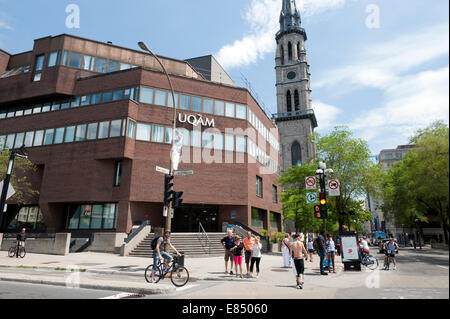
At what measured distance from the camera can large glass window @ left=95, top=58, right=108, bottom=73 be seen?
3194 centimetres

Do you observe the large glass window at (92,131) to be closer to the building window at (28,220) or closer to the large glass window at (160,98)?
the large glass window at (160,98)

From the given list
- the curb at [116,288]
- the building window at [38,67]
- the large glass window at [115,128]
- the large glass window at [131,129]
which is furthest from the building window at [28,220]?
the curb at [116,288]

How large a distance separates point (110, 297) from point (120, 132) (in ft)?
67.3

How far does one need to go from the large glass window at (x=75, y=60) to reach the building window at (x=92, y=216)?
49.2 ft

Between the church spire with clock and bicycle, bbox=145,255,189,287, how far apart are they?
6569cm

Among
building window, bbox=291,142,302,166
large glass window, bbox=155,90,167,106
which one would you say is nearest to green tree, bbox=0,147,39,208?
large glass window, bbox=155,90,167,106

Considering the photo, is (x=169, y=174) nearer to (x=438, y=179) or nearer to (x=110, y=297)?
(x=110, y=297)

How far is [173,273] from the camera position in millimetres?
9930

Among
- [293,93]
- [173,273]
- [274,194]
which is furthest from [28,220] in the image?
[293,93]

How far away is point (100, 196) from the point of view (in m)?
25.9

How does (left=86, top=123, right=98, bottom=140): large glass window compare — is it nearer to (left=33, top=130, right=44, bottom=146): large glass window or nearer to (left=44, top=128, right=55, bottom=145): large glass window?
(left=44, top=128, right=55, bottom=145): large glass window

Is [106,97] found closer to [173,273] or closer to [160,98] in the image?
[160,98]

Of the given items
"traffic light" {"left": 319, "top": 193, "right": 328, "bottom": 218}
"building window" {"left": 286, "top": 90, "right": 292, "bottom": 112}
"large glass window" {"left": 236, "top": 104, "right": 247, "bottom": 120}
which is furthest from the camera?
"building window" {"left": 286, "top": 90, "right": 292, "bottom": 112}
